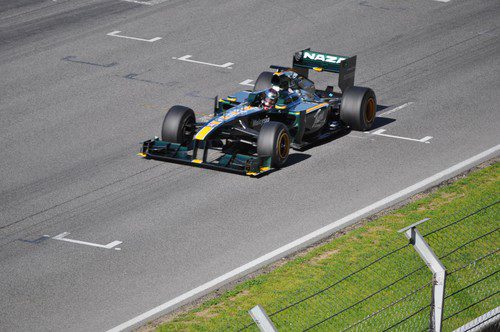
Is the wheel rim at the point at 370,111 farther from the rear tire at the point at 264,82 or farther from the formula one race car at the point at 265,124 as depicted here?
the rear tire at the point at 264,82

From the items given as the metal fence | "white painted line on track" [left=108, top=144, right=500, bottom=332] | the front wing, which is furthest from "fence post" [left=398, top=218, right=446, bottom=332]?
the front wing

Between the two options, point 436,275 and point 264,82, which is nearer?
point 436,275

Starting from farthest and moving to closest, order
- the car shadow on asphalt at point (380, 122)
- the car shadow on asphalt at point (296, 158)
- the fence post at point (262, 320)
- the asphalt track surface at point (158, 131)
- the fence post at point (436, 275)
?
the car shadow on asphalt at point (380, 122)
the car shadow on asphalt at point (296, 158)
the asphalt track surface at point (158, 131)
the fence post at point (436, 275)
the fence post at point (262, 320)

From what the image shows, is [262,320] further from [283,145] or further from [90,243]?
[283,145]

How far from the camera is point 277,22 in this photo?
29234 millimetres

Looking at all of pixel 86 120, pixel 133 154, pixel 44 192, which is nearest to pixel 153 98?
pixel 86 120

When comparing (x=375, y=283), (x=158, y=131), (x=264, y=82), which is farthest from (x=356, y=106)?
(x=375, y=283)

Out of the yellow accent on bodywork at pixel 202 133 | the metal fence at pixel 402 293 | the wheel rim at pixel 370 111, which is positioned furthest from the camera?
the wheel rim at pixel 370 111

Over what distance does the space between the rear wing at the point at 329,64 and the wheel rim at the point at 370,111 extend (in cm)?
80

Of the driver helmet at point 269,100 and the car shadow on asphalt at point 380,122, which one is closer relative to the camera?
the driver helmet at point 269,100

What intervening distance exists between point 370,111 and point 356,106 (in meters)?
0.66

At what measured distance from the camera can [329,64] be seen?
21953mm

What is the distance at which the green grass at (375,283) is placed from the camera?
13.2 meters

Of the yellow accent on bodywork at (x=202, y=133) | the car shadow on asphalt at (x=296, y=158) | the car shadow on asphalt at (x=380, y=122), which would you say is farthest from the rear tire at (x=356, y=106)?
the yellow accent on bodywork at (x=202, y=133)
